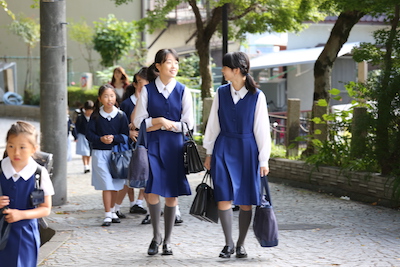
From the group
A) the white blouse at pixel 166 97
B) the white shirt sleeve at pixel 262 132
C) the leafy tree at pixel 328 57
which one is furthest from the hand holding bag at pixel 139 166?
the leafy tree at pixel 328 57

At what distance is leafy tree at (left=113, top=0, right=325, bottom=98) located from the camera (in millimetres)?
14906

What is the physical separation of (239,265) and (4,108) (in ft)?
78.3

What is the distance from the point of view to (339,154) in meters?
10.9

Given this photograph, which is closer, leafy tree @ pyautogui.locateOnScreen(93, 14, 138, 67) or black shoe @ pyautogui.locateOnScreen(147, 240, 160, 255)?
black shoe @ pyautogui.locateOnScreen(147, 240, 160, 255)

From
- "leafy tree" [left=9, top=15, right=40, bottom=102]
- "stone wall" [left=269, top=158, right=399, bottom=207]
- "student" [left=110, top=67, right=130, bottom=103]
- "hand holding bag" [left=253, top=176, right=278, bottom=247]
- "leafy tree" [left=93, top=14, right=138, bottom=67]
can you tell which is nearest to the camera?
"hand holding bag" [left=253, top=176, right=278, bottom=247]

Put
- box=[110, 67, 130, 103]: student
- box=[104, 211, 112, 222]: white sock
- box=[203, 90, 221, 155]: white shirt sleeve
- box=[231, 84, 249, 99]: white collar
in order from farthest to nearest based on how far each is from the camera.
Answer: box=[110, 67, 130, 103]: student < box=[104, 211, 112, 222]: white sock < box=[203, 90, 221, 155]: white shirt sleeve < box=[231, 84, 249, 99]: white collar

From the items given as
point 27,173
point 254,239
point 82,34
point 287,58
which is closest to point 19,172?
point 27,173

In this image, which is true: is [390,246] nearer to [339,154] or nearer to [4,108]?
[339,154]

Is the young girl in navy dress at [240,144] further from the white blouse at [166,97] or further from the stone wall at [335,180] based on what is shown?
the stone wall at [335,180]

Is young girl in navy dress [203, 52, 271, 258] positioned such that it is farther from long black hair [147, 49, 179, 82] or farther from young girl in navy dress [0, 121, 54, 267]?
young girl in navy dress [0, 121, 54, 267]

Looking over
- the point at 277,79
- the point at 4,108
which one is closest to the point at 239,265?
the point at 277,79

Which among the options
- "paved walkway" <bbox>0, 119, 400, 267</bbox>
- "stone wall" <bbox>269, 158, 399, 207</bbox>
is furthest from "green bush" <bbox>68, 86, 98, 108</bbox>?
"paved walkway" <bbox>0, 119, 400, 267</bbox>

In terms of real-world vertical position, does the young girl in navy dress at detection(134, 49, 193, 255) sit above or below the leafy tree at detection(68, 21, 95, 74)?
below

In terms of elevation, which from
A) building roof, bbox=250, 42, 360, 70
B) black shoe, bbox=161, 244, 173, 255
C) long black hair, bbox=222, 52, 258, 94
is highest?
building roof, bbox=250, 42, 360, 70
